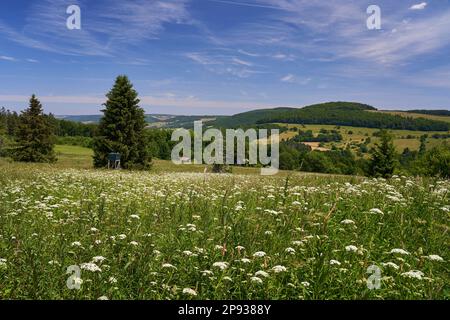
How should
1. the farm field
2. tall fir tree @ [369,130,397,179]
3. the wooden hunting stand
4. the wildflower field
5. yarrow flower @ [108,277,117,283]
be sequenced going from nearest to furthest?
1. yarrow flower @ [108,277,117,283]
2. the wildflower field
3. the wooden hunting stand
4. tall fir tree @ [369,130,397,179]
5. the farm field

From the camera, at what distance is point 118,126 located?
141 feet

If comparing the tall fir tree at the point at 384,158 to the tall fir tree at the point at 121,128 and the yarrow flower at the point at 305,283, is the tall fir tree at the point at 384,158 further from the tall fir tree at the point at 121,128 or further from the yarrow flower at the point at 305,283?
the yarrow flower at the point at 305,283

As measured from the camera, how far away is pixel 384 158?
2336 inches

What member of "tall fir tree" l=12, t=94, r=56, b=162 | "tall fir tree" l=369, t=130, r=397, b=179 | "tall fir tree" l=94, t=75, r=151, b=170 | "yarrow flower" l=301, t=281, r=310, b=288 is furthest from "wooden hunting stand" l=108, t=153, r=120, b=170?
"tall fir tree" l=369, t=130, r=397, b=179

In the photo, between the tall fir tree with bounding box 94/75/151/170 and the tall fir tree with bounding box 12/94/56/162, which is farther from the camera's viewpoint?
the tall fir tree with bounding box 12/94/56/162

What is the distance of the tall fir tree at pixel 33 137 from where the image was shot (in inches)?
2067

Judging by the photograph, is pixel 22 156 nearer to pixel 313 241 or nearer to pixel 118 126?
pixel 118 126

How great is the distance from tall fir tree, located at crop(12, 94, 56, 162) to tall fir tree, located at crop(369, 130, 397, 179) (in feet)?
162

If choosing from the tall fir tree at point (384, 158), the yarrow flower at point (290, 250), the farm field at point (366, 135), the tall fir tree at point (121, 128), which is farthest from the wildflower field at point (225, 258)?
the farm field at point (366, 135)

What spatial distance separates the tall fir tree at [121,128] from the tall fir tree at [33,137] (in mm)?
14991

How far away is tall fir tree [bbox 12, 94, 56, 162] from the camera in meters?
52.5

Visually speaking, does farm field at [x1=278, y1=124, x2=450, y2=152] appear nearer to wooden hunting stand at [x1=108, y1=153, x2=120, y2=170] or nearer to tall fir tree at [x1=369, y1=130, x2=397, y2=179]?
tall fir tree at [x1=369, y1=130, x2=397, y2=179]

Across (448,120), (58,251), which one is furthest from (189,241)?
(448,120)
